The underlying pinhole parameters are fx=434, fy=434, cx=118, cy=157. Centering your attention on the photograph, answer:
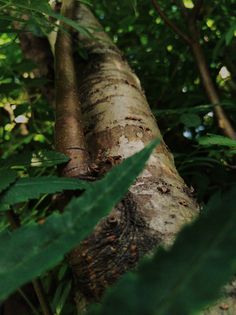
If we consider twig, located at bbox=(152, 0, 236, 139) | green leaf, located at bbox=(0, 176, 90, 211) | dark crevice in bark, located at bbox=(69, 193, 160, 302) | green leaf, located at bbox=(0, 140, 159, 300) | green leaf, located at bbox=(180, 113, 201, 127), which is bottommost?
dark crevice in bark, located at bbox=(69, 193, 160, 302)

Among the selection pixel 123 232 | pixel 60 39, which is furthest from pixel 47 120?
pixel 123 232

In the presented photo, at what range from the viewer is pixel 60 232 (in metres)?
0.30

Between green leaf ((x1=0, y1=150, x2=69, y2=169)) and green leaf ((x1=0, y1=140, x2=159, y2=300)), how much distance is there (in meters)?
0.33

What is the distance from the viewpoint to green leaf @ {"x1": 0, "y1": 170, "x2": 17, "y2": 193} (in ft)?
1.64

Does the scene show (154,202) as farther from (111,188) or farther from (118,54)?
(118,54)

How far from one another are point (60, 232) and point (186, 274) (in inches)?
4.3

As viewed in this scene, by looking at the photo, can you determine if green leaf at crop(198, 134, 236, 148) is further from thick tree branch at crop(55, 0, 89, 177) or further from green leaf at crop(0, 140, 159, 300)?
green leaf at crop(0, 140, 159, 300)

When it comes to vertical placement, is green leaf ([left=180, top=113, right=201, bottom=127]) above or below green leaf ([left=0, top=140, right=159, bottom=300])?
below

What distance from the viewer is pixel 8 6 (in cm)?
65

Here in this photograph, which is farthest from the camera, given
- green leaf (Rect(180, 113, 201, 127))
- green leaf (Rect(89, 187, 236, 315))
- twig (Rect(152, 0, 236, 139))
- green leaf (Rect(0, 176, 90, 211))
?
twig (Rect(152, 0, 236, 139))

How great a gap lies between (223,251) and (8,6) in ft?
1.81

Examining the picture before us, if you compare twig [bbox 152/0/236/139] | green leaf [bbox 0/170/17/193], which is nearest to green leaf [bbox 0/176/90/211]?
green leaf [bbox 0/170/17/193]

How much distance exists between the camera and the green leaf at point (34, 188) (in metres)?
0.49

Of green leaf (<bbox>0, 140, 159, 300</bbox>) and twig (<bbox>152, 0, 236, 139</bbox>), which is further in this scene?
twig (<bbox>152, 0, 236, 139</bbox>)
